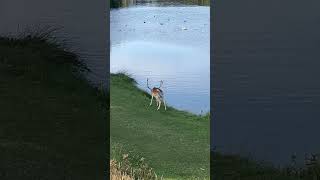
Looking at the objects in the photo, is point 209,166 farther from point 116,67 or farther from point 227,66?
point 116,67

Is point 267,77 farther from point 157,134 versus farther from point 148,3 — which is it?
point 148,3

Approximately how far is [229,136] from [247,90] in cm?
33

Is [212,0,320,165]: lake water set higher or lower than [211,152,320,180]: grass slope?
higher

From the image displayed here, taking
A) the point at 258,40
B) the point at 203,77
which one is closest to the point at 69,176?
the point at 203,77

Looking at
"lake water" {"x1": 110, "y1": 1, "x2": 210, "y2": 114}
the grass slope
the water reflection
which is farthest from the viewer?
the water reflection

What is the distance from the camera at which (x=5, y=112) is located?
425 cm

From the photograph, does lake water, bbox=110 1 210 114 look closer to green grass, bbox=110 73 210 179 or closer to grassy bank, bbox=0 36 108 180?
green grass, bbox=110 73 210 179

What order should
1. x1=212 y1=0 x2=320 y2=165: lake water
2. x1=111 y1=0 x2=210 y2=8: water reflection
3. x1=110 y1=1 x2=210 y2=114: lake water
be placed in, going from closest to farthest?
x1=212 y1=0 x2=320 y2=165: lake water → x1=110 y1=1 x2=210 y2=114: lake water → x1=111 y1=0 x2=210 y2=8: water reflection

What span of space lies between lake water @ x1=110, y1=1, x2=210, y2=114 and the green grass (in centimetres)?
10

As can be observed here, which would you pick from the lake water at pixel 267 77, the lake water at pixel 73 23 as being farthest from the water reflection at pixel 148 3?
the lake water at pixel 267 77

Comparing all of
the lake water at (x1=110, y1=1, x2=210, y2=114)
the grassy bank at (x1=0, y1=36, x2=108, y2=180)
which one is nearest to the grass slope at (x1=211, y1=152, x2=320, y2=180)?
the lake water at (x1=110, y1=1, x2=210, y2=114)

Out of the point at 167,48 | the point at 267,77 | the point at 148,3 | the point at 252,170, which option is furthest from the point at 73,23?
the point at 252,170

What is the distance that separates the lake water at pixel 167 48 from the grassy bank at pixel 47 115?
15.2 inches

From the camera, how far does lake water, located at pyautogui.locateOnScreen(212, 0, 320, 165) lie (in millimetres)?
4047
